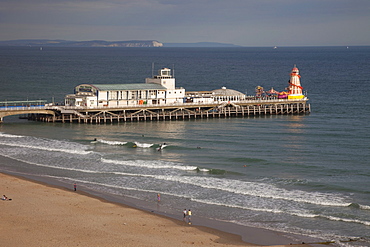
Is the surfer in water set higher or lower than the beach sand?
higher

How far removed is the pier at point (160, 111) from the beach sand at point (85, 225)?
3573cm

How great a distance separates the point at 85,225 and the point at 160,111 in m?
48.9

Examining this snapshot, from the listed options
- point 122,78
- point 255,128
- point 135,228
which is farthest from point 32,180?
point 122,78

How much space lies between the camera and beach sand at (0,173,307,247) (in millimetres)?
34281

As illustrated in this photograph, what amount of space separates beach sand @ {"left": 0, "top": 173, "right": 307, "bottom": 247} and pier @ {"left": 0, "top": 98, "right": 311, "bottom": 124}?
3573 cm

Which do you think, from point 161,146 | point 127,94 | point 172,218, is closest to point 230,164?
point 161,146

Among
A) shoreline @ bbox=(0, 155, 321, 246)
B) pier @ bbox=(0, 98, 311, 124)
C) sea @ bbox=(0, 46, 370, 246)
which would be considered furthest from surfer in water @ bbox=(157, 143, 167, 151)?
pier @ bbox=(0, 98, 311, 124)

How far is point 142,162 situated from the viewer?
5703cm

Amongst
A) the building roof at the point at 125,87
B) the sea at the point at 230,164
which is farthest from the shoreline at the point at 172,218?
the building roof at the point at 125,87

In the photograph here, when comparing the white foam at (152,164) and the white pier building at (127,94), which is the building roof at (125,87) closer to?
the white pier building at (127,94)

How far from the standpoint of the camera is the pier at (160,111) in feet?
264

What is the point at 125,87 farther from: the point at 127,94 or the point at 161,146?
the point at 161,146

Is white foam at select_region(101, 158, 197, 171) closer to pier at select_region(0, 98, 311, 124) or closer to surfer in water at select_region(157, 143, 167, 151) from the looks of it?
surfer in water at select_region(157, 143, 167, 151)

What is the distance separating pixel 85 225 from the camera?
3744 cm
